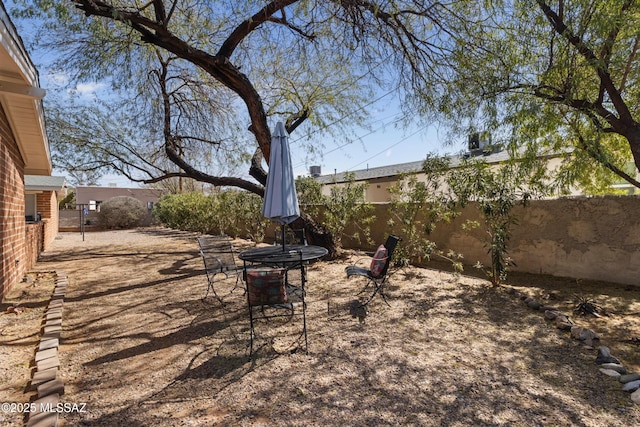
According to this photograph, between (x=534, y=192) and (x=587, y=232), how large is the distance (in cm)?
133

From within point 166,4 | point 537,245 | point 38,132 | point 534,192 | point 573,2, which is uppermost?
point 166,4

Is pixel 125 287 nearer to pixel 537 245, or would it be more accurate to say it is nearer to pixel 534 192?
pixel 534 192

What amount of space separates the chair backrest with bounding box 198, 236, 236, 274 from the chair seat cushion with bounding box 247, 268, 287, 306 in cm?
203

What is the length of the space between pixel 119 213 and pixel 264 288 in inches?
905

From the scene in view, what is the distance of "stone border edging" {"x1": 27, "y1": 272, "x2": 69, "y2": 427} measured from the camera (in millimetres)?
2453

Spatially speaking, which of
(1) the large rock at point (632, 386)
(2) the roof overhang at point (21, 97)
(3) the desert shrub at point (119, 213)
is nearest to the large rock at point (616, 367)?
(1) the large rock at point (632, 386)

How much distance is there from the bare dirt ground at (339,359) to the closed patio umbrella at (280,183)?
135cm

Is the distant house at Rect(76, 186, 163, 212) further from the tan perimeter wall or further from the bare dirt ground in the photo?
the tan perimeter wall

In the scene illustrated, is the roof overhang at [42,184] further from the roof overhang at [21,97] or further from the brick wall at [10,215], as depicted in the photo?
the brick wall at [10,215]

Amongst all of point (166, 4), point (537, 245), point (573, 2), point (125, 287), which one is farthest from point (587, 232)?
point (166, 4)

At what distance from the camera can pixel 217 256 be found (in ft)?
19.7

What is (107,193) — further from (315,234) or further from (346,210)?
(315,234)

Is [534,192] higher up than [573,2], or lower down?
lower down

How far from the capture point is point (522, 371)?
3139 mm
